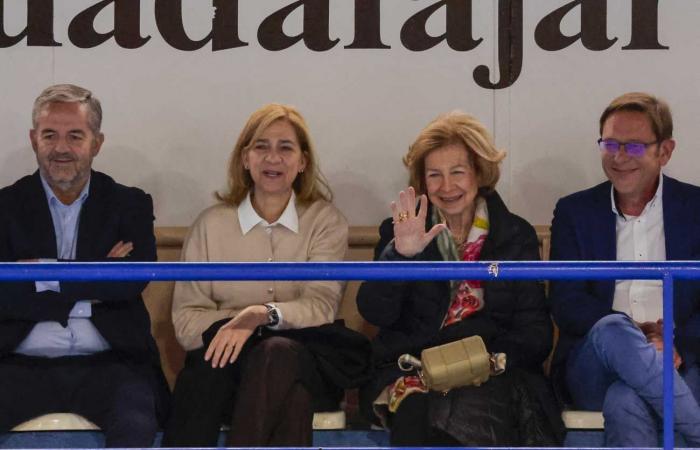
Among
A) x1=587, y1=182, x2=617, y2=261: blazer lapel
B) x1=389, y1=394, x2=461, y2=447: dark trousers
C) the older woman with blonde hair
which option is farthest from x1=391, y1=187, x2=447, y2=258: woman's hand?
x1=587, y1=182, x2=617, y2=261: blazer lapel

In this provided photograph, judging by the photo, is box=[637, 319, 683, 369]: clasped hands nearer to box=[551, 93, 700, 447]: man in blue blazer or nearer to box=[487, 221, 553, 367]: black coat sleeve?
box=[551, 93, 700, 447]: man in blue blazer

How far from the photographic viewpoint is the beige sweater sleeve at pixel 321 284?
5207 millimetres

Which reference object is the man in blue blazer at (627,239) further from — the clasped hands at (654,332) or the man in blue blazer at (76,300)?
the man in blue blazer at (76,300)

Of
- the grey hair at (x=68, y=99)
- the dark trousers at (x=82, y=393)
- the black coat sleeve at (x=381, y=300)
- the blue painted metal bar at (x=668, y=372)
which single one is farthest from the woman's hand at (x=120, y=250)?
the blue painted metal bar at (x=668, y=372)

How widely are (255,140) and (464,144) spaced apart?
672 millimetres

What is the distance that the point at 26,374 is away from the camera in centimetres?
516

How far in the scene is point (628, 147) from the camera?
5402mm

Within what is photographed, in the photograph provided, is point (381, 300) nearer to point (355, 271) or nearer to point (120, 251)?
point (120, 251)

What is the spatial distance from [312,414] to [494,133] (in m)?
1.36

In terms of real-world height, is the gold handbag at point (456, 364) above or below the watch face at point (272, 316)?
below

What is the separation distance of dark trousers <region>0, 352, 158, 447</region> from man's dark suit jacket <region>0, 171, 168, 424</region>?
0.07 m

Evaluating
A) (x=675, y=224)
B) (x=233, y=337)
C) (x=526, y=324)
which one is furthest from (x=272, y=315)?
(x=675, y=224)

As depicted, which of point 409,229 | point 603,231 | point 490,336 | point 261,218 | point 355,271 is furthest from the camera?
point 261,218

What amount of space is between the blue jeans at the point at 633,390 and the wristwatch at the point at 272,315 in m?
Result: 0.94
